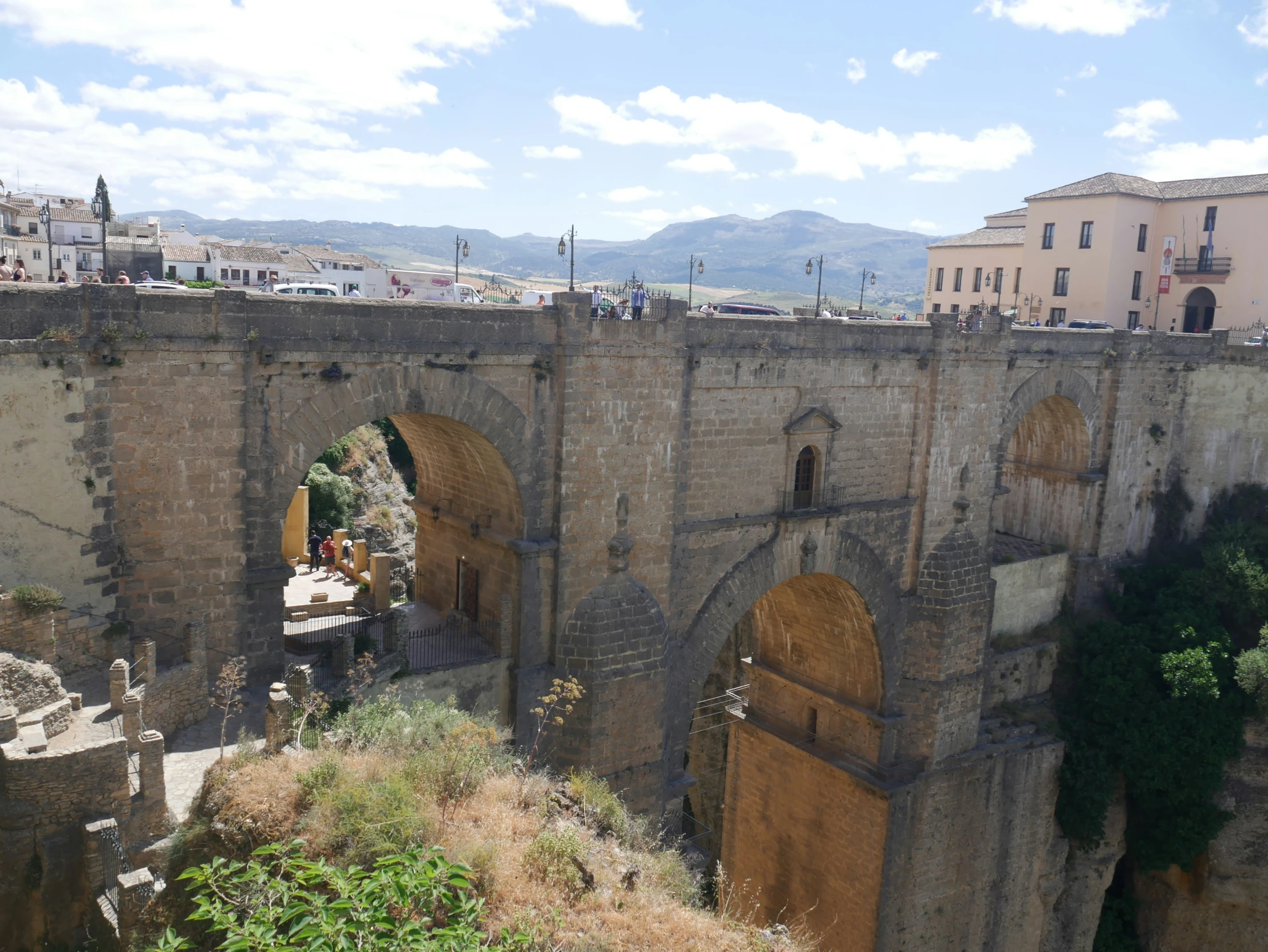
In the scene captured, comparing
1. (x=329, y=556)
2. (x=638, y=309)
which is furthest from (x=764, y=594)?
(x=329, y=556)

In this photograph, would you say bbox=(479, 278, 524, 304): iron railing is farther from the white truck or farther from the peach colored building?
the peach colored building

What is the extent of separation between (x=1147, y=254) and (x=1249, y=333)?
18.5ft

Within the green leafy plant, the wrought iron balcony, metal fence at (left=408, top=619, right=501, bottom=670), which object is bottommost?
metal fence at (left=408, top=619, right=501, bottom=670)

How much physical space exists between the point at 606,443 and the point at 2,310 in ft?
27.1

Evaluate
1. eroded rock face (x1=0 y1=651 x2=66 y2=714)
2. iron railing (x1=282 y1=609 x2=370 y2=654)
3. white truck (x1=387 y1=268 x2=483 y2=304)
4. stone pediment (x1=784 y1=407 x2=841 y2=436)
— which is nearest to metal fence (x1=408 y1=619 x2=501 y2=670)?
iron railing (x1=282 y1=609 x2=370 y2=654)

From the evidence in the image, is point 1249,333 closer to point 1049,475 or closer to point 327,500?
point 1049,475

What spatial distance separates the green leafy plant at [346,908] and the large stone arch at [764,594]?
913 cm

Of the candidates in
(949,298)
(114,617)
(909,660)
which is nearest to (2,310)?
(114,617)

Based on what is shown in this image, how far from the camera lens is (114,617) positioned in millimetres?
12297

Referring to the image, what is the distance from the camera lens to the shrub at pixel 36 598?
1129 centimetres

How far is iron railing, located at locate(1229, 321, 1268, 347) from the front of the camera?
3141 centimetres

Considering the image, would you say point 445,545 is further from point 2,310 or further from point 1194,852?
point 1194,852

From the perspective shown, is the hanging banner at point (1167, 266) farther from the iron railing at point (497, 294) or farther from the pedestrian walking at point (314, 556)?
the pedestrian walking at point (314, 556)

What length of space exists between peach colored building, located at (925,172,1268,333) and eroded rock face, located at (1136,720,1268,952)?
18.0m
